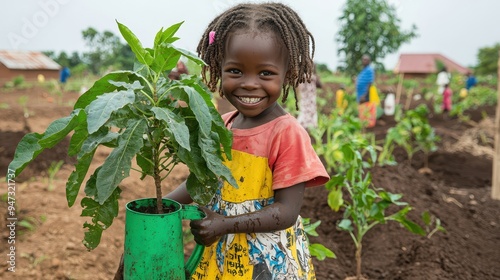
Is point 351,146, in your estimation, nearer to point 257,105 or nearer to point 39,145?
point 257,105

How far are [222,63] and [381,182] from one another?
312 cm

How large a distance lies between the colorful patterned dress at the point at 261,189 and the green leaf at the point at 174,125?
337mm

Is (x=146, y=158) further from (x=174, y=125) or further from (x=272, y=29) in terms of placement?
(x=272, y=29)

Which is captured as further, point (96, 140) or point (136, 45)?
point (136, 45)

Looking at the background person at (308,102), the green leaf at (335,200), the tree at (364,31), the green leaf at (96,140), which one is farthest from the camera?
the tree at (364,31)

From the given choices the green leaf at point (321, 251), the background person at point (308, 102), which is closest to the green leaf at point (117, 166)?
the green leaf at point (321, 251)

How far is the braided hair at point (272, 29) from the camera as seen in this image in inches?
53.7

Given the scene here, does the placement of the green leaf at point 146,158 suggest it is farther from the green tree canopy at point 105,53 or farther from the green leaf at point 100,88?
the green tree canopy at point 105,53

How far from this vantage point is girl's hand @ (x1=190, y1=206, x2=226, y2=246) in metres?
1.24

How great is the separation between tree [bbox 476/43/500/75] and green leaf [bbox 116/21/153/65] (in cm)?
4241

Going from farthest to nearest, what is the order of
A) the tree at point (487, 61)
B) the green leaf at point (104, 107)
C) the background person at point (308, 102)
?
1. the tree at point (487, 61)
2. the background person at point (308, 102)
3. the green leaf at point (104, 107)

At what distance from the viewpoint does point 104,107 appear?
3.36 feet

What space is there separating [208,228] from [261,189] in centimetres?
24

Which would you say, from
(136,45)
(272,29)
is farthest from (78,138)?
(272,29)
